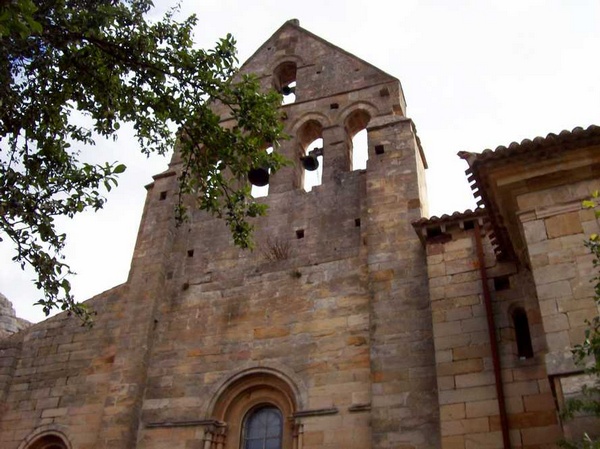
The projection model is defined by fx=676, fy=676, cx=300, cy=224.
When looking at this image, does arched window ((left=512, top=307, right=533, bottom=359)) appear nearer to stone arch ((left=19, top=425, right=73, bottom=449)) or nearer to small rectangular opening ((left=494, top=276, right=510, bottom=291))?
small rectangular opening ((left=494, top=276, right=510, bottom=291))

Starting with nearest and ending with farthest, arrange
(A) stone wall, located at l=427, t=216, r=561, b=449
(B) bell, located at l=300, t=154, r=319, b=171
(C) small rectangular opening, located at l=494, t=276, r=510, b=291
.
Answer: (A) stone wall, located at l=427, t=216, r=561, b=449 → (C) small rectangular opening, located at l=494, t=276, r=510, b=291 → (B) bell, located at l=300, t=154, r=319, b=171

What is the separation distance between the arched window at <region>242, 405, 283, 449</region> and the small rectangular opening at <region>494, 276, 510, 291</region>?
3.95 metres

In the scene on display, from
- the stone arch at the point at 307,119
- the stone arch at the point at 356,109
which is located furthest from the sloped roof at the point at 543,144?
the stone arch at the point at 307,119

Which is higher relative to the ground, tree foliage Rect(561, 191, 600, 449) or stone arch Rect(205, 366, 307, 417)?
stone arch Rect(205, 366, 307, 417)

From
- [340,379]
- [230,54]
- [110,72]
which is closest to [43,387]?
[340,379]

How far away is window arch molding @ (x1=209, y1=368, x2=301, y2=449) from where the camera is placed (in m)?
10.7

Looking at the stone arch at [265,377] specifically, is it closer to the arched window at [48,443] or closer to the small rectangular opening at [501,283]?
the arched window at [48,443]

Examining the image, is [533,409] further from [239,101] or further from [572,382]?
[239,101]

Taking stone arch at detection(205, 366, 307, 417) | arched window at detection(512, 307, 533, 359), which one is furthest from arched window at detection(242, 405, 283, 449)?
arched window at detection(512, 307, 533, 359)

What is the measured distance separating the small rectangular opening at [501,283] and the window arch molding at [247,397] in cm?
343

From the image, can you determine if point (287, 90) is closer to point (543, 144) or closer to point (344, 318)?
point (344, 318)

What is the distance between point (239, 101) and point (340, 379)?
14.8 feet

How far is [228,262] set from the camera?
12797 mm

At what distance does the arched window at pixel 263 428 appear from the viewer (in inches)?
417
